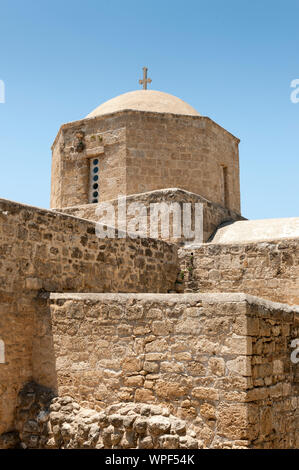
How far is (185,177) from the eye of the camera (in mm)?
10305

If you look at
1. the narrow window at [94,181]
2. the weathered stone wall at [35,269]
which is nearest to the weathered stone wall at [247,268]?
the weathered stone wall at [35,269]

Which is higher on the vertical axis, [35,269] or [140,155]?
[140,155]

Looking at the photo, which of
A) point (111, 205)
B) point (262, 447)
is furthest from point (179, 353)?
point (111, 205)

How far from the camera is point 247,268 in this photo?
7.70 m

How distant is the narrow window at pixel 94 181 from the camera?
10.5 meters

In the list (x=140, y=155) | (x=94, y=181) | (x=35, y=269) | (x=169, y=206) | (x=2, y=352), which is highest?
(x=140, y=155)

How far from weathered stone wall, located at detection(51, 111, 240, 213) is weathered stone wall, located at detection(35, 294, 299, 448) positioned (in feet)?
18.2

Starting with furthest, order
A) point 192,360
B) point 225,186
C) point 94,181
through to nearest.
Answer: point 225,186
point 94,181
point 192,360

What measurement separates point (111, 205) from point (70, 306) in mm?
4758

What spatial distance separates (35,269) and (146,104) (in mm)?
6827

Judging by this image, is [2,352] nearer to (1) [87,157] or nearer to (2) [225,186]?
(1) [87,157]

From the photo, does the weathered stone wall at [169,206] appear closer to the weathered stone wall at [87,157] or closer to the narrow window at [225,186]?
the weathered stone wall at [87,157]

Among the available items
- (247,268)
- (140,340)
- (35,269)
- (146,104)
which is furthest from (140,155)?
(140,340)

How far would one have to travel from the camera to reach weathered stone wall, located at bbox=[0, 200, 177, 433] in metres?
4.95
